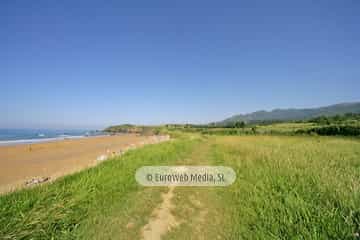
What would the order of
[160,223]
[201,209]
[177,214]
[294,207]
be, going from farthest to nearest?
[201,209], [177,214], [160,223], [294,207]

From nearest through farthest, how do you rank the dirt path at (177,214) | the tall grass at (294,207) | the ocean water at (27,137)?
the tall grass at (294,207) < the dirt path at (177,214) < the ocean water at (27,137)

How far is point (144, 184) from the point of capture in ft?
21.8

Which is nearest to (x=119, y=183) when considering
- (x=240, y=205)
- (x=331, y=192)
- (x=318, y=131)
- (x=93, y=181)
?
(x=93, y=181)

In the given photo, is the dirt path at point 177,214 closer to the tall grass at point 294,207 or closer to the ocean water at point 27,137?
the tall grass at point 294,207

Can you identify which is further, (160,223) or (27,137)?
(27,137)

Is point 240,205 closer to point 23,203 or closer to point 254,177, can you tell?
point 254,177

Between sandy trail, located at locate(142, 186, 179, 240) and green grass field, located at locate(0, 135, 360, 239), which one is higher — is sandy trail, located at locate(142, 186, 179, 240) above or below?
below

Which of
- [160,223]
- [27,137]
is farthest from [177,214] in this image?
[27,137]

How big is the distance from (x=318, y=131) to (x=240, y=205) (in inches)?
1536

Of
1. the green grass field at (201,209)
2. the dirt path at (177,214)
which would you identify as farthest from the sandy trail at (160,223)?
the green grass field at (201,209)

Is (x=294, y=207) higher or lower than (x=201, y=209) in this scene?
higher

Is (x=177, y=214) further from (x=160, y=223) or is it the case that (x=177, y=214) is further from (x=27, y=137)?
(x=27, y=137)

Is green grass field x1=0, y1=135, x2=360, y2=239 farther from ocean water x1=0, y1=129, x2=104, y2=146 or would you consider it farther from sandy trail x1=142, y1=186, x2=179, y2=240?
ocean water x1=0, y1=129, x2=104, y2=146

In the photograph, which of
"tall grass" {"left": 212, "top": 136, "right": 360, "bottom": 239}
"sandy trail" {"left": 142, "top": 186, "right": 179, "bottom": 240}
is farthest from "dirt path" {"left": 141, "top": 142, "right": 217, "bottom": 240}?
"tall grass" {"left": 212, "top": 136, "right": 360, "bottom": 239}
